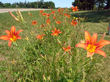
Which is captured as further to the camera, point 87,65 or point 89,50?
point 87,65

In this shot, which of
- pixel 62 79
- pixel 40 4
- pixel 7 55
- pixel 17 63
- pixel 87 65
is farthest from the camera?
pixel 40 4

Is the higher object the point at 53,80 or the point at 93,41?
the point at 93,41

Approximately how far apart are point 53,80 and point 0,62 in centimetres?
147

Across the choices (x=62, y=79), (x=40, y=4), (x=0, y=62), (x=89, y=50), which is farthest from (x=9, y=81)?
(x=40, y=4)

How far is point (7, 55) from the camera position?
2.86 metres

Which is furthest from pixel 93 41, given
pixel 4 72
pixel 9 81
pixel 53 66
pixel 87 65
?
pixel 4 72

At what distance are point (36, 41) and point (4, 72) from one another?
3.65ft

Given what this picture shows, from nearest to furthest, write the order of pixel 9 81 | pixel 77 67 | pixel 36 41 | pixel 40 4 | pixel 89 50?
pixel 89 50 < pixel 77 67 < pixel 9 81 < pixel 36 41 < pixel 40 4

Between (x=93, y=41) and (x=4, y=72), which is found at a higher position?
(x=93, y=41)

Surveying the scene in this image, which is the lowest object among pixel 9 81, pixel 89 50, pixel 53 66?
pixel 9 81

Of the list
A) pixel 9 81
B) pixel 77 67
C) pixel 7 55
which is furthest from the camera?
pixel 7 55

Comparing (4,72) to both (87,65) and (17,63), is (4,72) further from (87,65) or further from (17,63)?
(87,65)

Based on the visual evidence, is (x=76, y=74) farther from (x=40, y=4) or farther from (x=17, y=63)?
(x=40, y=4)

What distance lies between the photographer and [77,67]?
4.19 ft
